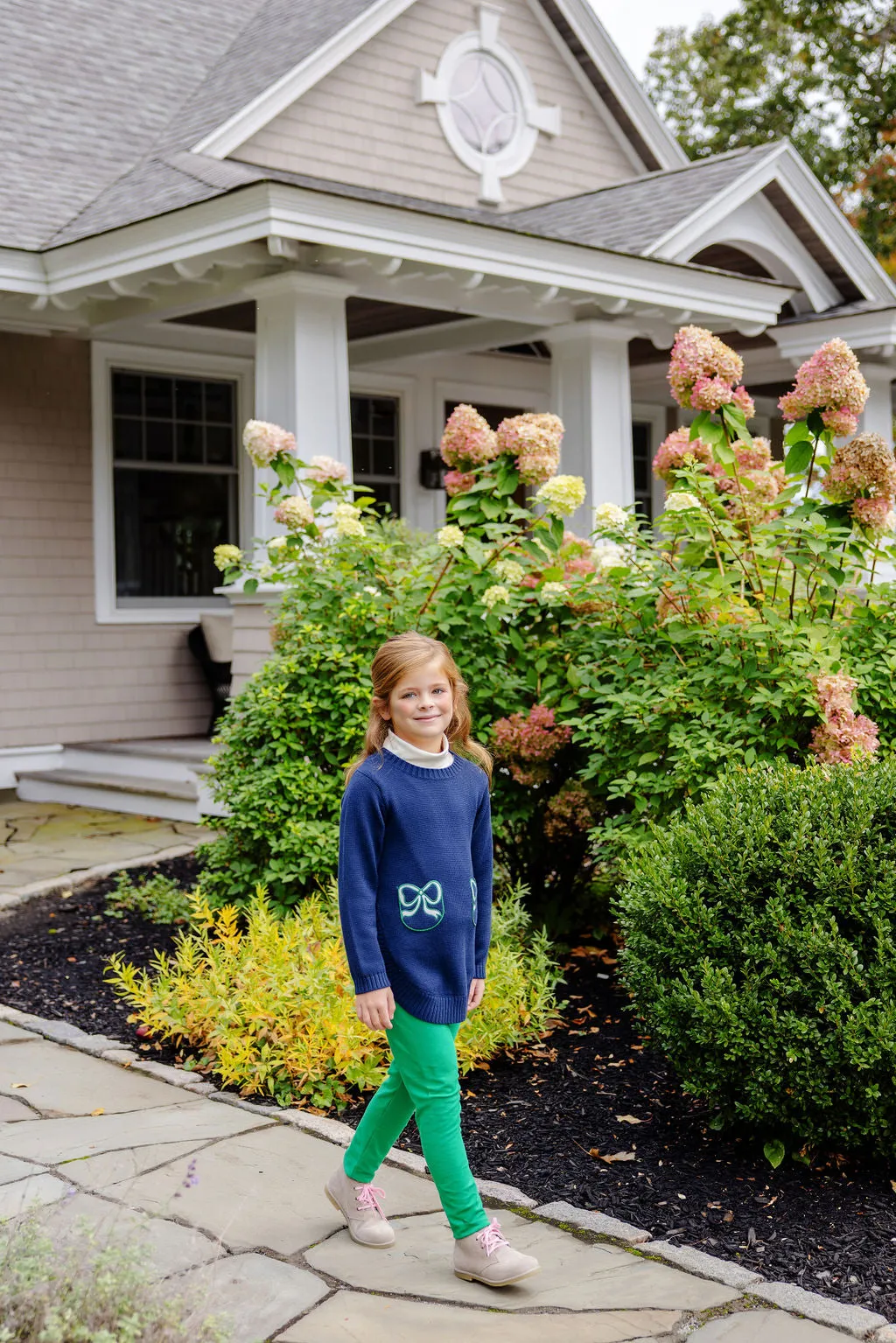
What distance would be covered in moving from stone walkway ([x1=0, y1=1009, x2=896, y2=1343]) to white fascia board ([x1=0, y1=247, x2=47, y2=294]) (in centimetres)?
567

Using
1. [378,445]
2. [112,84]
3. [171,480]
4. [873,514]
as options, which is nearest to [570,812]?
[873,514]

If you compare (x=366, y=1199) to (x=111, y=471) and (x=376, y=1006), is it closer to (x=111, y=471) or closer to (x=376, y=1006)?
(x=376, y=1006)

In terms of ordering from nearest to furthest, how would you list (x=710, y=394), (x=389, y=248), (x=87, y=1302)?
(x=87, y=1302) → (x=710, y=394) → (x=389, y=248)

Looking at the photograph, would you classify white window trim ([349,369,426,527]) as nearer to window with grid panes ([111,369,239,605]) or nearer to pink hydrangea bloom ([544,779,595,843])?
window with grid panes ([111,369,239,605])

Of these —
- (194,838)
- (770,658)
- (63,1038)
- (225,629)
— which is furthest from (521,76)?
(63,1038)

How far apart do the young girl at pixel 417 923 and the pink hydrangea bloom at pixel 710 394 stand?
209 cm

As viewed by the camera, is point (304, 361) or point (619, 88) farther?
point (619, 88)

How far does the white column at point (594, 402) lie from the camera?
30.0 feet

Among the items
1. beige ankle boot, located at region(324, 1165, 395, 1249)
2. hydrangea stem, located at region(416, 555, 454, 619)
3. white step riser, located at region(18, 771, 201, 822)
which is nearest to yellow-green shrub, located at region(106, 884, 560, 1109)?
beige ankle boot, located at region(324, 1165, 395, 1249)

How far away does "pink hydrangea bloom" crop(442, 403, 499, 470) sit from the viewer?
5.29 metres

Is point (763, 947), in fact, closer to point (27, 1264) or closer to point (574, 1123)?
point (574, 1123)

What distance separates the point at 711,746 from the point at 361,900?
192 cm

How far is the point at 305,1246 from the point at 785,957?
135 cm

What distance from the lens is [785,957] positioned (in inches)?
139
